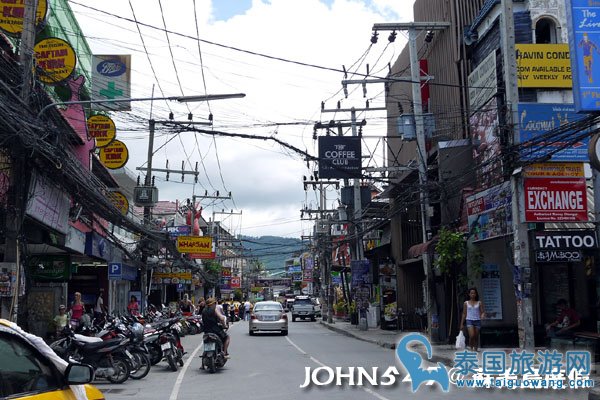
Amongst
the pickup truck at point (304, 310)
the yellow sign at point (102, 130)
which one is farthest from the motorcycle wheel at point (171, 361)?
the pickup truck at point (304, 310)

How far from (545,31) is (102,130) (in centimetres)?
1480

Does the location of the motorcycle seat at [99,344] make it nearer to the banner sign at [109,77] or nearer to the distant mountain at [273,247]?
the banner sign at [109,77]

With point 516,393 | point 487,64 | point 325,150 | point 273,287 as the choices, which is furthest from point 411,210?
point 273,287

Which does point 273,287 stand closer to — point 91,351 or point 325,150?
point 325,150

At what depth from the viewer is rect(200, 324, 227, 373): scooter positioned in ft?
48.7

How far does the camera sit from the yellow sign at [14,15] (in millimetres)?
14992

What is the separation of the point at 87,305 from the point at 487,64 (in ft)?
70.1

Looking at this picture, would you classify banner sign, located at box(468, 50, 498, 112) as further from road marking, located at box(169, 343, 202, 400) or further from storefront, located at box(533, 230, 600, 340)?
road marking, located at box(169, 343, 202, 400)

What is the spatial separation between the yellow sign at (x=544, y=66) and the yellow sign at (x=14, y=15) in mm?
13038

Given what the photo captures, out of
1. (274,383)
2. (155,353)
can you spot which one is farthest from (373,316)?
(274,383)

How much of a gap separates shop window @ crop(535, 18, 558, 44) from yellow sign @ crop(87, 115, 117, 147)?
1412cm

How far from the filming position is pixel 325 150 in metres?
24.5

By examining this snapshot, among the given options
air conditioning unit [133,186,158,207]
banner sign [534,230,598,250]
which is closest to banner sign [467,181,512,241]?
banner sign [534,230,598,250]

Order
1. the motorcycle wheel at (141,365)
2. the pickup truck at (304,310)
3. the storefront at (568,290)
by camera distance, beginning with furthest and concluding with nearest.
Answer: the pickup truck at (304,310)
the storefront at (568,290)
the motorcycle wheel at (141,365)
